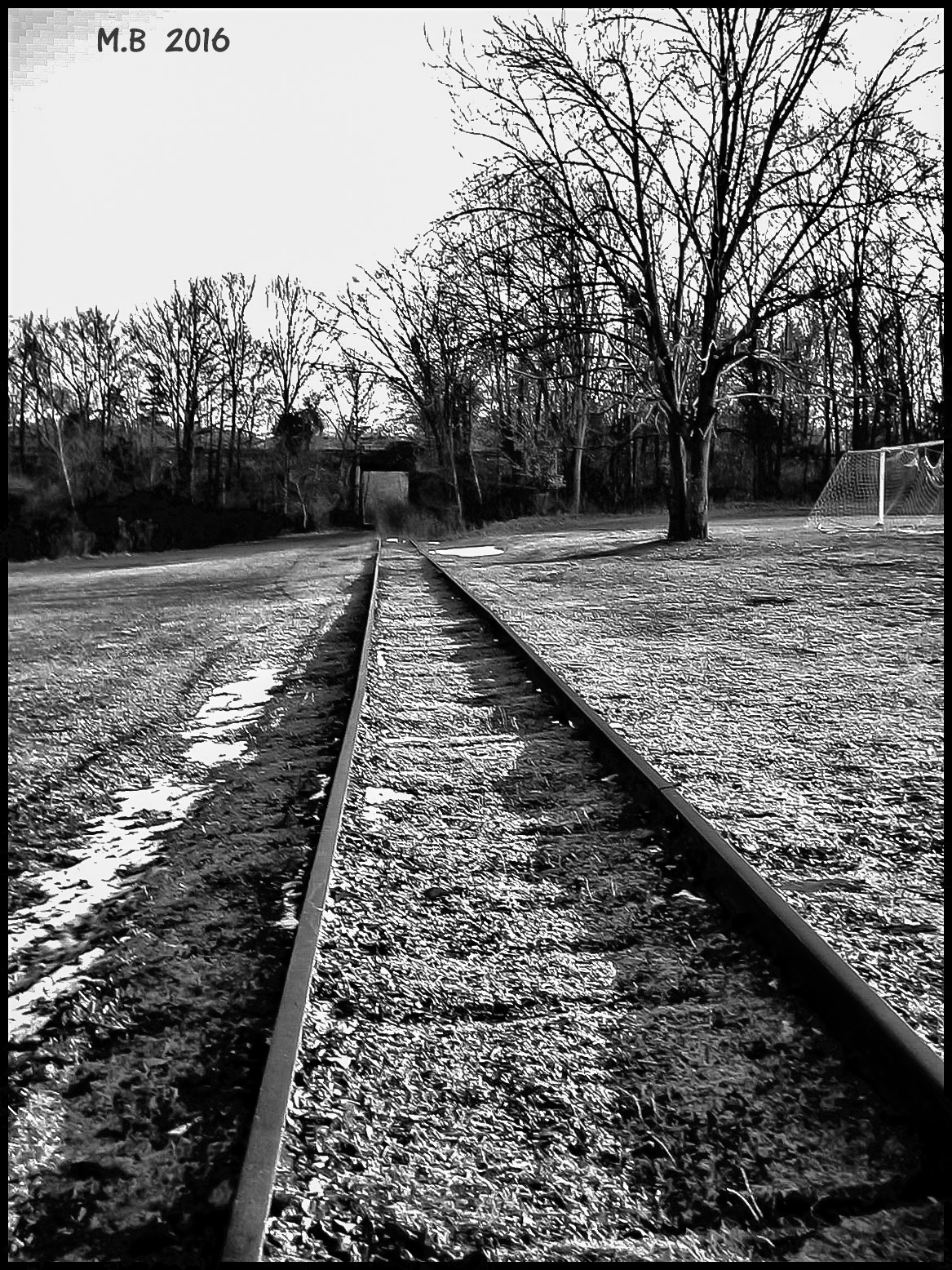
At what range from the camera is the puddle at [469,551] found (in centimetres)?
2198

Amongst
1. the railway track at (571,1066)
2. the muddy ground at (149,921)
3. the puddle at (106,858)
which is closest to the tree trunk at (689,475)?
the muddy ground at (149,921)

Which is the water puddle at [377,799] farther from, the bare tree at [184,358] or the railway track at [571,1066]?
the bare tree at [184,358]

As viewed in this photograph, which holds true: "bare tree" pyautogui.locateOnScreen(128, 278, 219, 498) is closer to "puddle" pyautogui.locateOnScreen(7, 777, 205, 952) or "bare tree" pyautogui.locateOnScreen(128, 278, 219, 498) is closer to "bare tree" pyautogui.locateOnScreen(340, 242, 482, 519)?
"bare tree" pyautogui.locateOnScreen(340, 242, 482, 519)

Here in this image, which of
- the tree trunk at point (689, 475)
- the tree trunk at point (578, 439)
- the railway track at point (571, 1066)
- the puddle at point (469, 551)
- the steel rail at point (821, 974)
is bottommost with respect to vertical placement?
the railway track at point (571, 1066)

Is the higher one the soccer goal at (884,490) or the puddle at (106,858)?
the soccer goal at (884,490)

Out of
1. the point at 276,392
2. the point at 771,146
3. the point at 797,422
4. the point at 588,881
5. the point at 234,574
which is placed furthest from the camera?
the point at 276,392

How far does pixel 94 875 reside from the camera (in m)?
3.97

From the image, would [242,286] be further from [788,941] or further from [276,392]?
[788,941]

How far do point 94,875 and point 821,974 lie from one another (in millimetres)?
2682

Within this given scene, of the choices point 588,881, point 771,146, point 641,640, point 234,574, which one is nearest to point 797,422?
point 771,146

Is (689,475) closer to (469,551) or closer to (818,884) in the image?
(469,551)

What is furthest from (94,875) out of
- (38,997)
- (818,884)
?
(818,884)

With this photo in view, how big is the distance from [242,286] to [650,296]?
136 ft

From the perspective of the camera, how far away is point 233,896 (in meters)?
3.64
